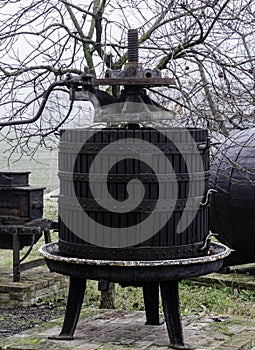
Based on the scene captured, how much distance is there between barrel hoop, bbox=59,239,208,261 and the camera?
5.55 metres

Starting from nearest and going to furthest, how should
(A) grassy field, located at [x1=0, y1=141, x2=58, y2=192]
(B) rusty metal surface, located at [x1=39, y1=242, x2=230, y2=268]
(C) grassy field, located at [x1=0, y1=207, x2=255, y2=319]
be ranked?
(B) rusty metal surface, located at [x1=39, y1=242, x2=230, y2=268], (C) grassy field, located at [x1=0, y1=207, x2=255, y2=319], (A) grassy field, located at [x1=0, y1=141, x2=58, y2=192]

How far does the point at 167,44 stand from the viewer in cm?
743

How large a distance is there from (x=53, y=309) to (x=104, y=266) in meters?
3.15

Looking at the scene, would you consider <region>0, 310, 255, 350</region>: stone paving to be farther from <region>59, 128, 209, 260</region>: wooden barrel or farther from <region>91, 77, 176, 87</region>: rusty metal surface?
<region>91, 77, 176, 87</region>: rusty metal surface

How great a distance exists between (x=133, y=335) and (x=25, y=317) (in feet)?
7.29

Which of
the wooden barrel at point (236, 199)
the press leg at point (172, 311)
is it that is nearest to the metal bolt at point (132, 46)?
the press leg at point (172, 311)

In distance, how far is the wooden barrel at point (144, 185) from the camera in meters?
5.56

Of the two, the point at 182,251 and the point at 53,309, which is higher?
the point at 182,251

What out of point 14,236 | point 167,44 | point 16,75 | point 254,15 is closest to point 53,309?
point 14,236

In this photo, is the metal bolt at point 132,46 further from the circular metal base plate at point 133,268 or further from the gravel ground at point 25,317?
the gravel ground at point 25,317

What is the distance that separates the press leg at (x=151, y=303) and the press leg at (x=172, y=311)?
611 millimetres

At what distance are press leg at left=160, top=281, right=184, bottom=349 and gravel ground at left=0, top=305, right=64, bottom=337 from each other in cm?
215

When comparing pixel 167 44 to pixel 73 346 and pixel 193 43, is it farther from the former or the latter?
pixel 73 346

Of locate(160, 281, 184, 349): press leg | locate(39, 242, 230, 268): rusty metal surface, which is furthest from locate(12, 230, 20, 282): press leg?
locate(160, 281, 184, 349): press leg
